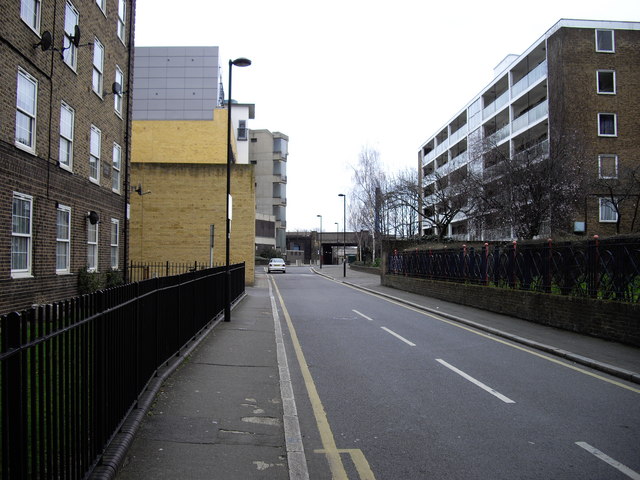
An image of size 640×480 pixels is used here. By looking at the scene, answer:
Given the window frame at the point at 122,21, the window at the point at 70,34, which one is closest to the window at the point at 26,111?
the window at the point at 70,34

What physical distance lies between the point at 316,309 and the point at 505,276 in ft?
21.2

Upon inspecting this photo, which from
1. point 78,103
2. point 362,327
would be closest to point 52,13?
point 78,103

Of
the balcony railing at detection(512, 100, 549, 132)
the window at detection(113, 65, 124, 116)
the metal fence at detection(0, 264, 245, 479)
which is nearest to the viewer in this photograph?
the metal fence at detection(0, 264, 245, 479)

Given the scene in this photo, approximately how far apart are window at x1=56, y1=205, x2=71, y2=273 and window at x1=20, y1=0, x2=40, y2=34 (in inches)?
182

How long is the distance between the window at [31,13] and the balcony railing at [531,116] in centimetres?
3318

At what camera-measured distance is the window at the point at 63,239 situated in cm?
1435

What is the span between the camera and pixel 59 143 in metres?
14.1

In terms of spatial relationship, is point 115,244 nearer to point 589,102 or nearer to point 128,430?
point 128,430

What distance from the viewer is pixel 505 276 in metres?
16.7

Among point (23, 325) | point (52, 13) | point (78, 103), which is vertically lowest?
point (23, 325)

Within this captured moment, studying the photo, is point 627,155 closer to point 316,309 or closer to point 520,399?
point 316,309

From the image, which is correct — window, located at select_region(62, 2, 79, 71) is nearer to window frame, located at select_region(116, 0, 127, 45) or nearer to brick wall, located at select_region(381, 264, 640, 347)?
window frame, located at select_region(116, 0, 127, 45)

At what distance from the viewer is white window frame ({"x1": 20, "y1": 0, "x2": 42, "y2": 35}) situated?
11.9 m

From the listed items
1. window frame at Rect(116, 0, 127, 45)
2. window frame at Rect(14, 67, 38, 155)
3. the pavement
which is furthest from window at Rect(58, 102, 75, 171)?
the pavement
